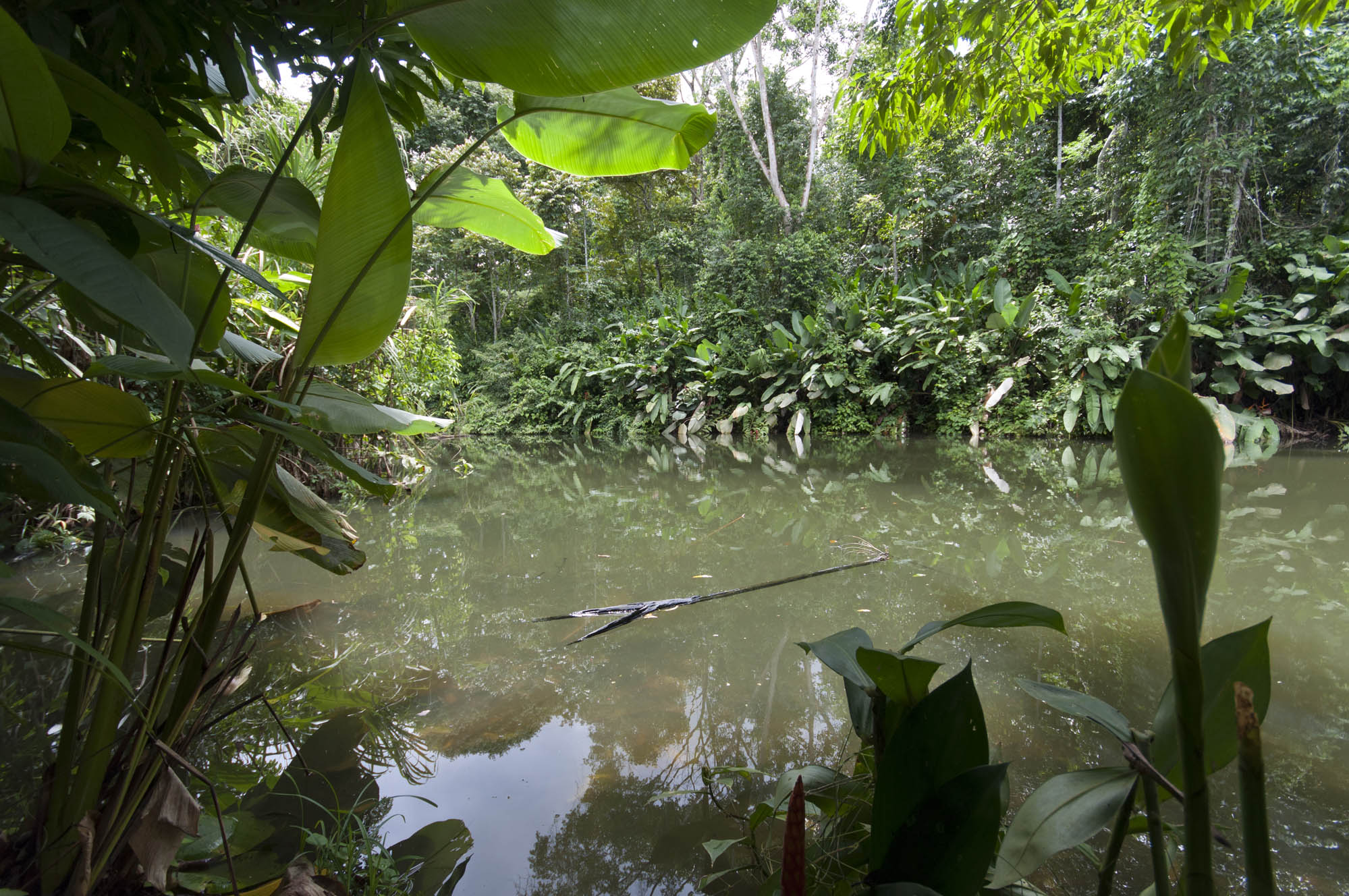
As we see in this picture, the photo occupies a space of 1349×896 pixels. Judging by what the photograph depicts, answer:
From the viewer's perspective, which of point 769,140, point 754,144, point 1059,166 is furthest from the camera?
point 754,144

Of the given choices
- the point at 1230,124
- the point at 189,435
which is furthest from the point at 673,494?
the point at 1230,124

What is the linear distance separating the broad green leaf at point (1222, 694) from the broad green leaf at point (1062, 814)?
0.04 metres

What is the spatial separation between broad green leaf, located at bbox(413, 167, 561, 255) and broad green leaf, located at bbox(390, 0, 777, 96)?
262mm

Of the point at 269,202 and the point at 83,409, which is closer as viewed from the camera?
the point at 83,409

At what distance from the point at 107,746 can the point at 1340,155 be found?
371 inches

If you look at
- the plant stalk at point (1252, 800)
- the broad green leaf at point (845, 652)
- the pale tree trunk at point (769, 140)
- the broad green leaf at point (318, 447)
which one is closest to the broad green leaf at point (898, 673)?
the broad green leaf at point (845, 652)

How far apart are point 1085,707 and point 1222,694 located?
0.33ft

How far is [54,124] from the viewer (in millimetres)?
597

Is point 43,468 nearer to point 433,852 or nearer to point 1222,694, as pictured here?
point 433,852

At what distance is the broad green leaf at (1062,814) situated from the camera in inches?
→ 19.8

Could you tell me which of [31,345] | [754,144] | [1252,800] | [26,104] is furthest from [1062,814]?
[754,144]

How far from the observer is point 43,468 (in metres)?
0.51

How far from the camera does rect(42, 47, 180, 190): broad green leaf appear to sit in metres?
0.69

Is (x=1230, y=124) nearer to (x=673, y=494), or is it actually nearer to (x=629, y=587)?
(x=673, y=494)
